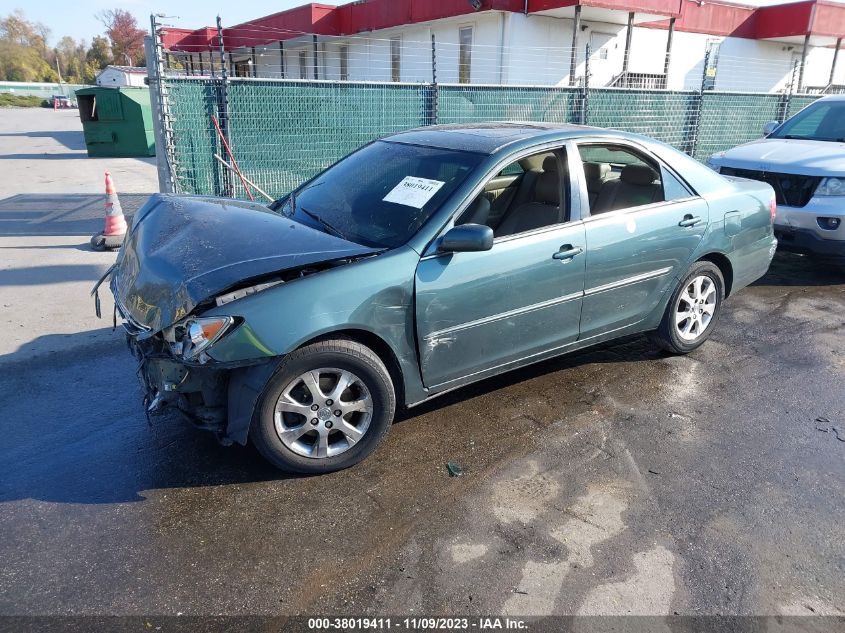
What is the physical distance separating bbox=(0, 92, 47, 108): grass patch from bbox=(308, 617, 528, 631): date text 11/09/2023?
64049mm

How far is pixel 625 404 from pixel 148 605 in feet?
9.85

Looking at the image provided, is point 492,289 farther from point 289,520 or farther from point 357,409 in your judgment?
point 289,520

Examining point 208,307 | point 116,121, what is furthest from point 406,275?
point 116,121

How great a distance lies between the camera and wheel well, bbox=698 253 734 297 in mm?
4836

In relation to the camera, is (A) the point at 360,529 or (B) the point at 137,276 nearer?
(A) the point at 360,529

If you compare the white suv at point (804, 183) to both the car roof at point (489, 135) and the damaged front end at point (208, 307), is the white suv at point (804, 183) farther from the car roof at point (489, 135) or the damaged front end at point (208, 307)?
the damaged front end at point (208, 307)

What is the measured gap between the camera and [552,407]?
4.15 meters

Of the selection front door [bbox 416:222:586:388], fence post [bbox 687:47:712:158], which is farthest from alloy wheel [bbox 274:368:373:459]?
fence post [bbox 687:47:712:158]

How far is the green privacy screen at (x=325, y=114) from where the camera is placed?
25.9 ft

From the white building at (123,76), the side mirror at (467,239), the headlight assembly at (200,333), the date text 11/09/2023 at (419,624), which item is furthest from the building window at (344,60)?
the date text 11/09/2023 at (419,624)

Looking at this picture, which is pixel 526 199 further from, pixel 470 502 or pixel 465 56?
pixel 465 56

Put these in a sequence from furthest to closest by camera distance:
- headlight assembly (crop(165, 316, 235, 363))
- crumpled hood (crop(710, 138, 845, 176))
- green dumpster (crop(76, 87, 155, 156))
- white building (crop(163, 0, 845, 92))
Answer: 1. green dumpster (crop(76, 87, 155, 156))
2. white building (crop(163, 0, 845, 92))
3. crumpled hood (crop(710, 138, 845, 176))
4. headlight assembly (crop(165, 316, 235, 363))

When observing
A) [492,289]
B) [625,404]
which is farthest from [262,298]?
[625,404]

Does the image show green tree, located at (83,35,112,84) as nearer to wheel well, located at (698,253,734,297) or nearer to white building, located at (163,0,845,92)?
white building, located at (163,0,845,92)
